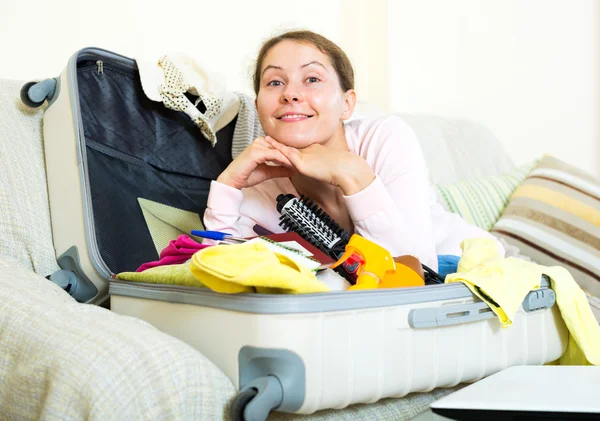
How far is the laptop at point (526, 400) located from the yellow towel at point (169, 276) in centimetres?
33

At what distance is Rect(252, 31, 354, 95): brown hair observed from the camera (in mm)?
1330

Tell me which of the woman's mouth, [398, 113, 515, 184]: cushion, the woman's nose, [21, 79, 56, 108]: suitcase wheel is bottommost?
[398, 113, 515, 184]: cushion

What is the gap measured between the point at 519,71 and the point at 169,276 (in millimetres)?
2540

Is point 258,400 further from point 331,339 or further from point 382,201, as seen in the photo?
point 382,201

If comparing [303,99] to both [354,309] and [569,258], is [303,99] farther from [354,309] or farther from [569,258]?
[569,258]

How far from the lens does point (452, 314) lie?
34.6 inches

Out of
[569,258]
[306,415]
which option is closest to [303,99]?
[306,415]

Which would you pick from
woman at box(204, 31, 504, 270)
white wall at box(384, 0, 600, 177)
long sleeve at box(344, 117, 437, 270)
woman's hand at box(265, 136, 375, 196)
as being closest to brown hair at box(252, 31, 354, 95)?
woman at box(204, 31, 504, 270)

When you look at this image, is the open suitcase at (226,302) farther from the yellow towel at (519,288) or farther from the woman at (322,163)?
the woman at (322,163)

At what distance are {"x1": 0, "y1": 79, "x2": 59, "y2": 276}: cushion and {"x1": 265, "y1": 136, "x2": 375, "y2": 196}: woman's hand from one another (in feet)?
1.48

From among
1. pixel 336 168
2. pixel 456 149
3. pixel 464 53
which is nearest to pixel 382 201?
pixel 336 168

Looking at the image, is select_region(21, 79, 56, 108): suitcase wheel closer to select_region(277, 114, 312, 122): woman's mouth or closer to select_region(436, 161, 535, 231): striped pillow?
select_region(277, 114, 312, 122): woman's mouth

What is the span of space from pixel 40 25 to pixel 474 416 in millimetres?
1582

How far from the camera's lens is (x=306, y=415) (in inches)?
31.2
